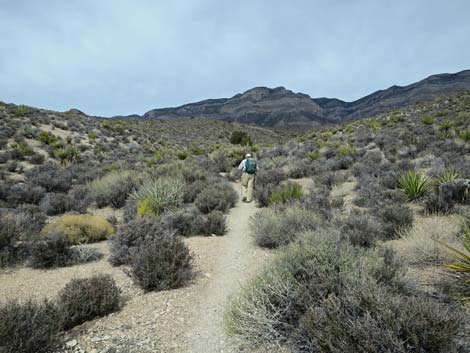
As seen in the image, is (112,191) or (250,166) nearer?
(112,191)

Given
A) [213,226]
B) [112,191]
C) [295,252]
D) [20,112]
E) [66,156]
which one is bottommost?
[213,226]

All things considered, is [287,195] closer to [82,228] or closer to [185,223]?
[185,223]

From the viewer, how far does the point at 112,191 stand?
399 inches

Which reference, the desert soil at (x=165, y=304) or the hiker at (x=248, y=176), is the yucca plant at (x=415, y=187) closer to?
the desert soil at (x=165, y=304)

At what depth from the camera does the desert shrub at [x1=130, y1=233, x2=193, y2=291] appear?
4207 mm

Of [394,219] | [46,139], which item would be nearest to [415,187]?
[394,219]

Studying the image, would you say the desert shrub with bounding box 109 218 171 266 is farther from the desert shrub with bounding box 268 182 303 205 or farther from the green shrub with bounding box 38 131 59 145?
the green shrub with bounding box 38 131 59 145

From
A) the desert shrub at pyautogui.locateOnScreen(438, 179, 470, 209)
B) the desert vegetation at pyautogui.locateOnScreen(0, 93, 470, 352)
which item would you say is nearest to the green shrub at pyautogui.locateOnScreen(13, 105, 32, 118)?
the desert vegetation at pyautogui.locateOnScreen(0, 93, 470, 352)

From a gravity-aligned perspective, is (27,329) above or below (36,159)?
below

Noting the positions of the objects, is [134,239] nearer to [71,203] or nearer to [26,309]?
[26,309]

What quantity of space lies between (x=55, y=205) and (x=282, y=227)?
310 inches

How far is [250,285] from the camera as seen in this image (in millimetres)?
3445

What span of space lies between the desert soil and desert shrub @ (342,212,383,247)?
177 centimetres

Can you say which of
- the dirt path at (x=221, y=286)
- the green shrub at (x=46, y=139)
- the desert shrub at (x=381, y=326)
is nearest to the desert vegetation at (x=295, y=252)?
the desert shrub at (x=381, y=326)
